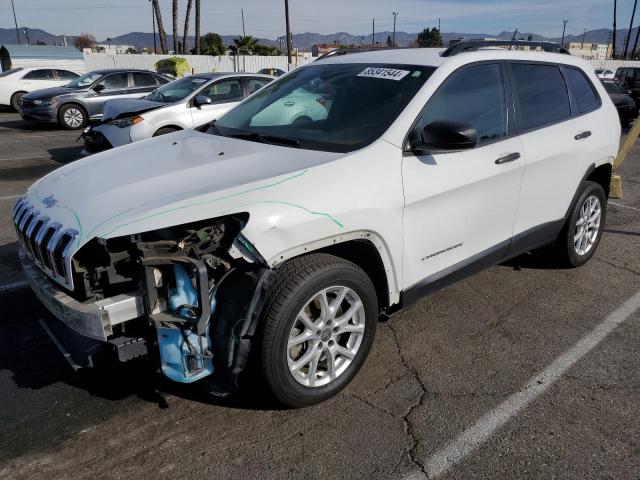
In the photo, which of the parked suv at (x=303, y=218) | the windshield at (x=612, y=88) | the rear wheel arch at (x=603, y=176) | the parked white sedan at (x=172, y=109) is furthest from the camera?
the windshield at (x=612, y=88)

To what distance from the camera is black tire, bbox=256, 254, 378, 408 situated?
2.60m

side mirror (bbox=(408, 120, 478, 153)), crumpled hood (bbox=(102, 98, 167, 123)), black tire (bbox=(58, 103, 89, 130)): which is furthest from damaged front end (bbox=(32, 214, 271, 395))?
black tire (bbox=(58, 103, 89, 130))

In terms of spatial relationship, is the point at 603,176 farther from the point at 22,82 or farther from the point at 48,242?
the point at 22,82

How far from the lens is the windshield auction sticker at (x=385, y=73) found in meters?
3.49

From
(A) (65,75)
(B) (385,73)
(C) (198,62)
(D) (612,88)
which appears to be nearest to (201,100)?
(B) (385,73)

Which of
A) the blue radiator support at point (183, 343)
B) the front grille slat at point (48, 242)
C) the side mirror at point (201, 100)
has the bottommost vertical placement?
the blue radiator support at point (183, 343)

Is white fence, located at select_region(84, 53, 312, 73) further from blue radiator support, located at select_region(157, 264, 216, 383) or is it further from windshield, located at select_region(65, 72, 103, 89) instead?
blue radiator support, located at select_region(157, 264, 216, 383)

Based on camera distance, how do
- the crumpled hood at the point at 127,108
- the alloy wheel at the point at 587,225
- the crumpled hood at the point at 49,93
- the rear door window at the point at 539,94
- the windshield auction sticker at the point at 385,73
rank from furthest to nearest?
the crumpled hood at the point at 49,93 → the crumpled hood at the point at 127,108 → the alloy wheel at the point at 587,225 → the rear door window at the point at 539,94 → the windshield auction sticker at the point at 385,73

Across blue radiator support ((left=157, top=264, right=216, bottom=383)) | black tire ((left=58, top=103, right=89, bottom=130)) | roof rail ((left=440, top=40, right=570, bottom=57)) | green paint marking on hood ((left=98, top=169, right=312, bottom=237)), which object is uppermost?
roof rail ((left=440, top=40, right=570, bottom=57))

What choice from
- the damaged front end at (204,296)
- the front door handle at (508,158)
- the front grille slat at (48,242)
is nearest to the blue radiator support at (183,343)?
the damaged front end at (204,296)

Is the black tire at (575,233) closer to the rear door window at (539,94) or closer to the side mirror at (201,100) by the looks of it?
the rear door window at (539,94)

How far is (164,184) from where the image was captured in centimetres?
282

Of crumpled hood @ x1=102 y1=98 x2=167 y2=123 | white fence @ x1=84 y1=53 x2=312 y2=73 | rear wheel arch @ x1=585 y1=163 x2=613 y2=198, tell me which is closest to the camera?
rear wheel arch @ x1=585 y1=163 x2=613 y2=198

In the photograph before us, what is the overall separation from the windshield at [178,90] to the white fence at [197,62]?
1895cm
